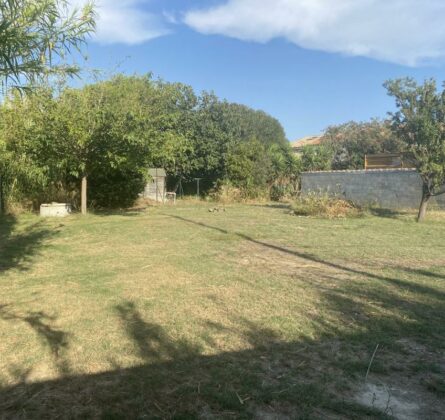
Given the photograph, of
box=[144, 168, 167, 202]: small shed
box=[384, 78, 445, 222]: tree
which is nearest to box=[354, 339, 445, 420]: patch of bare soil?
box=[384, 78, 445, 222]: tree

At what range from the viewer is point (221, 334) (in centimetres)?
382

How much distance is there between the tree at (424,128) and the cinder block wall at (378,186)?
3.97 meters

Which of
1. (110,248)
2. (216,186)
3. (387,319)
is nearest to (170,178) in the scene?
(216,186)

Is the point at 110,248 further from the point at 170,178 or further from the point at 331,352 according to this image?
the point at 170,178

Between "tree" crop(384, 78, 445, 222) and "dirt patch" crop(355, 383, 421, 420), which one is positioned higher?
"tree" crop(384, 78, 445, 222)

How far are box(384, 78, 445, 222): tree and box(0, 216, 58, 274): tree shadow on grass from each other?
10778 mm

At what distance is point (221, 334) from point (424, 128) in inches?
478

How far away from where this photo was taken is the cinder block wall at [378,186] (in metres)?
18.9

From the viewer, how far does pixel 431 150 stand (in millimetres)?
13664

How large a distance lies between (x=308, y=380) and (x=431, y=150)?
12.5m

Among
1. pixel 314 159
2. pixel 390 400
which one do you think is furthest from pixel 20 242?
pixel 314 159

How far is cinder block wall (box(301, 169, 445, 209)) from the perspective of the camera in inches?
743

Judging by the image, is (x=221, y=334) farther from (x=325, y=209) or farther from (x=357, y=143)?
(x=357, y=143)

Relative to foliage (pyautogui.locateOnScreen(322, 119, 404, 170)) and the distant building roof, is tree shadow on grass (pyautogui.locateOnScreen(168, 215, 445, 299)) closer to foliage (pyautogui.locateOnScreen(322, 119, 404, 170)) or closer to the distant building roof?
foliage (pyautogui.locateOnScreen(322, 119, 404, 170))
